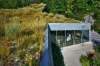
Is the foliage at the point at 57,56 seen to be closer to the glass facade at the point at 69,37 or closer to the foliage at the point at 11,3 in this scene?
the glass facade at the point at 69,37

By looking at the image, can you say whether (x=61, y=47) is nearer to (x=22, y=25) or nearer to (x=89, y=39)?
(x=89, y=39)

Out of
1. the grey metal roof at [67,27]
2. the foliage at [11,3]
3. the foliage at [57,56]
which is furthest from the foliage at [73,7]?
the foliage at [57,56]

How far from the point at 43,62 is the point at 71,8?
8287 mm

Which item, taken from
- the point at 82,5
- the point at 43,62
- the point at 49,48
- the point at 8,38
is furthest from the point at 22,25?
the point at 82,5

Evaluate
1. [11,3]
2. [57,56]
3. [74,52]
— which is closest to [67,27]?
[74,52]

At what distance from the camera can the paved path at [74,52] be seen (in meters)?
10.9

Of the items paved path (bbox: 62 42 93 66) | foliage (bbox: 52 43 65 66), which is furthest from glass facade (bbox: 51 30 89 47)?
foliage (bbox: 52 43 65 66)

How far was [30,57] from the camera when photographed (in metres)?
10.3

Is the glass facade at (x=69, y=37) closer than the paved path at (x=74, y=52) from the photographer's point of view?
No

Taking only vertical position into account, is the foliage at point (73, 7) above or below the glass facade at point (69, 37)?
below

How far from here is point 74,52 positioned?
11.3 meters

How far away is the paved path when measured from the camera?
10.9m

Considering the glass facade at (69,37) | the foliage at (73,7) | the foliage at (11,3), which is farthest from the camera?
the foliage at (11,3)

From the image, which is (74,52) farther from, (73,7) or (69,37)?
(73,7)
